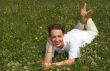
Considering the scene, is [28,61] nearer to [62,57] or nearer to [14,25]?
[62,57]

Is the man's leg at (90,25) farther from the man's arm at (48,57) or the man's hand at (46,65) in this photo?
the man's hand at (46,65)

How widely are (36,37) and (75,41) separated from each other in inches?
109

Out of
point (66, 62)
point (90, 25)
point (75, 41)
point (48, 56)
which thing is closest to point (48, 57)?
point (48, 56)

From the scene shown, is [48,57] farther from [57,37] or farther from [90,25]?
[90,25]

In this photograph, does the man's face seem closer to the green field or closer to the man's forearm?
the man's forearm

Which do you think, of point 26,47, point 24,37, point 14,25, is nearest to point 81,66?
point 26,47

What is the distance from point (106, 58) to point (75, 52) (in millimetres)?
888

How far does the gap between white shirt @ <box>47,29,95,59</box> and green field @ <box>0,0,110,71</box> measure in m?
0.19

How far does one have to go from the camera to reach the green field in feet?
38.7

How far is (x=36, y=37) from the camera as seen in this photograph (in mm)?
15328

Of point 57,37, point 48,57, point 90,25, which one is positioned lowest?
point 48,57

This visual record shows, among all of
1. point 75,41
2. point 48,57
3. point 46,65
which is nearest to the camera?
point 46,65

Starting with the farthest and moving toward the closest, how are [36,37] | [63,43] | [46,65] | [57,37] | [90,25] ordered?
[36,37]
[90,25]
[63,43]
[57,37]
[46,65]

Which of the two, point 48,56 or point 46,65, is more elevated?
point 48,56
